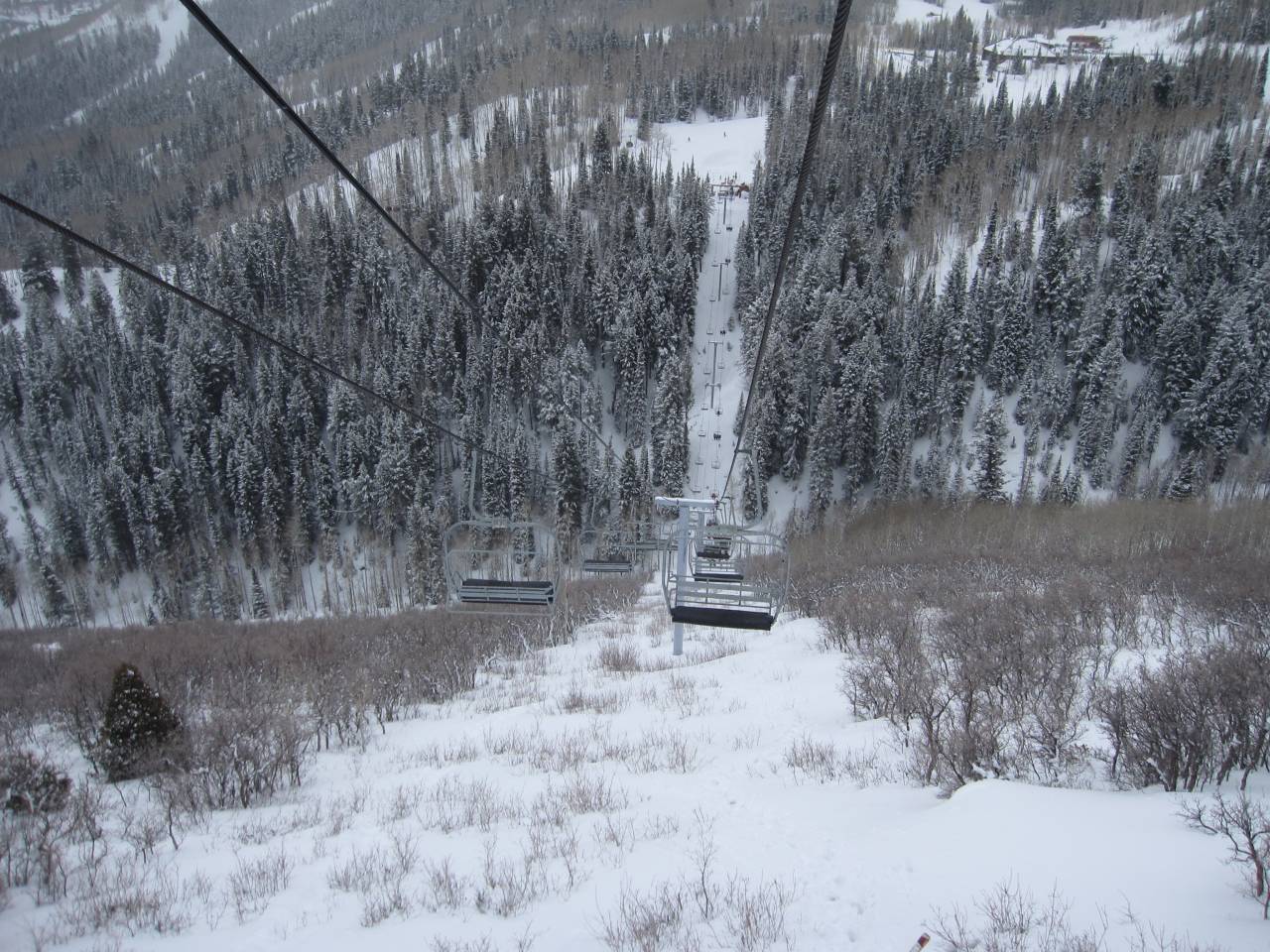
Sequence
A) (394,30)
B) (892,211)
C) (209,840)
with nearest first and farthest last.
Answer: (209,840) < (892,211) < (394,30)

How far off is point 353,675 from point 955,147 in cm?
10484

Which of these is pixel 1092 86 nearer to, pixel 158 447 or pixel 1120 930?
pixel 1120 930

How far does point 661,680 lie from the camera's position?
19031 mm

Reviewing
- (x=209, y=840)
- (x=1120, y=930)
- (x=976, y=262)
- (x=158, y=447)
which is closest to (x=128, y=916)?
(x=209, y=840)

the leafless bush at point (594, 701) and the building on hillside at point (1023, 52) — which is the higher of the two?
the building on hillside at point (1023, 52)

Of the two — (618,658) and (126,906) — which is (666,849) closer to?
(126,906)

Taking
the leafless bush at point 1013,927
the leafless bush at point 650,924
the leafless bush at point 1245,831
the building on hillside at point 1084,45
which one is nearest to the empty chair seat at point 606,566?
the leafless bush at point 650,924

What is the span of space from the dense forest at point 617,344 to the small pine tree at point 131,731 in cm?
2750

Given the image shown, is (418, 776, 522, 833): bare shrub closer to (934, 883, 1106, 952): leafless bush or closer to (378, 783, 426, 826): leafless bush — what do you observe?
(378, 783, 426, 826): leafless bush

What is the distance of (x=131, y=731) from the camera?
1523cm

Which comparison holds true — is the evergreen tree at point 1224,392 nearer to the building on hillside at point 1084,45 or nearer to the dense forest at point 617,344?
the dense forest at point 617,344

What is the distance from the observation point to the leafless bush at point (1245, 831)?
573 cm

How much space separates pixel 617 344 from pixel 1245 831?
230 ft

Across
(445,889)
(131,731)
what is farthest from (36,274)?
(445,889)
